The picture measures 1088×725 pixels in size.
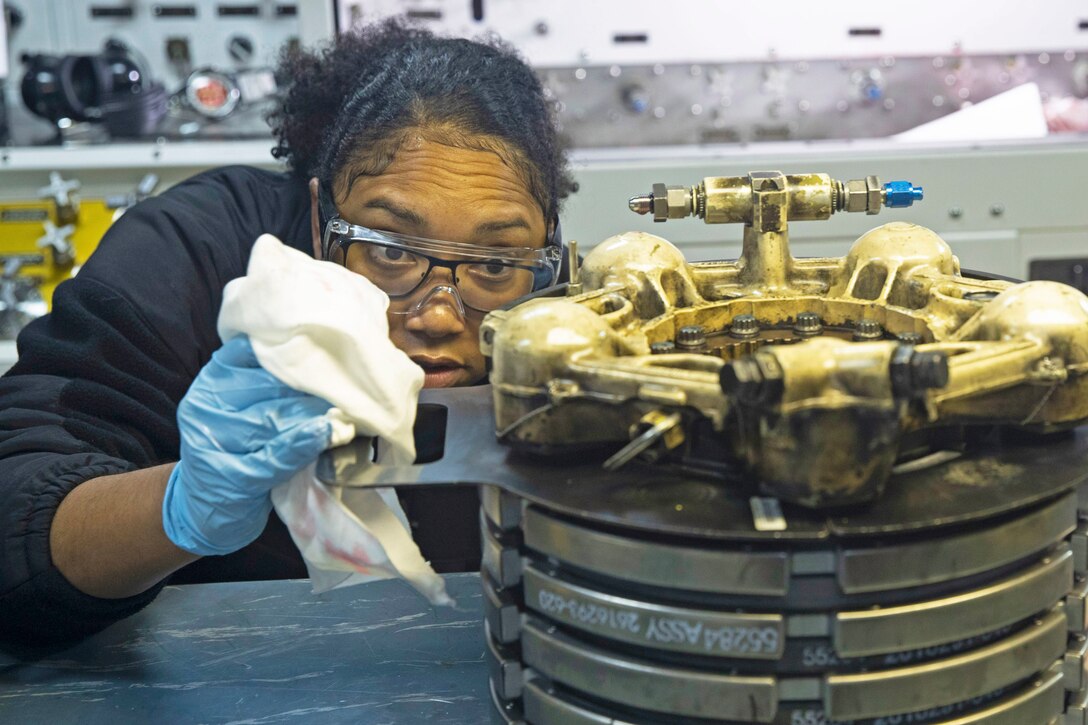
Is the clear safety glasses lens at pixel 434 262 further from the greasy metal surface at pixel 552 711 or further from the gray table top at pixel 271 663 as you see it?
the greasy metal surface at pixel 552 711

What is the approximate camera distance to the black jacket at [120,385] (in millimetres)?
954

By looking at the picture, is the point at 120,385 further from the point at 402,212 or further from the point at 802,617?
the point at 802,617

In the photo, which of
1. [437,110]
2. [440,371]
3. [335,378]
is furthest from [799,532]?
[437,110]

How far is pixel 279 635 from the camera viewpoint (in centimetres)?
89

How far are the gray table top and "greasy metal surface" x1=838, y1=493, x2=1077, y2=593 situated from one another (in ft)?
1.10

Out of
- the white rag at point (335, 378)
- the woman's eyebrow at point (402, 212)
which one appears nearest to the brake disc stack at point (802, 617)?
the white rag at point (335, 378)

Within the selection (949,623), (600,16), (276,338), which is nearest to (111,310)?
(276,338)

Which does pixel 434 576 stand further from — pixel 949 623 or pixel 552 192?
pixel 552 192

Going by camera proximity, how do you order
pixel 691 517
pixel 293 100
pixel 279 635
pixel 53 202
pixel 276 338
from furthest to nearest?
pixel 53 202, pixel 293 100, pixel 279 635, pixel 276 338, pixel 691 517

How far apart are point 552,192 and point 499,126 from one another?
6.0 inches

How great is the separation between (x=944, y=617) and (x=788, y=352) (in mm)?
170

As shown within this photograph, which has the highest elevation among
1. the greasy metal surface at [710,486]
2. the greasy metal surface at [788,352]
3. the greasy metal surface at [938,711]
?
the greasy metal surface at [788,352]

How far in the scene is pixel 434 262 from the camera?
1185mm

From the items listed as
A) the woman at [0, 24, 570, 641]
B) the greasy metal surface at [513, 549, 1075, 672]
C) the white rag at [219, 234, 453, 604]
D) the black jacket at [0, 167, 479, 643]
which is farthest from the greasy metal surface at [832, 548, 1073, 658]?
the black jacket at [0, 167, 479, 643]
